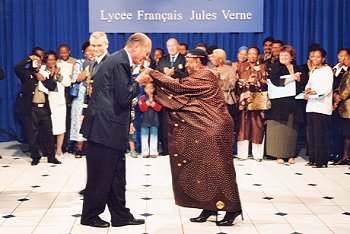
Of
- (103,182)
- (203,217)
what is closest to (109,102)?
(103,182)

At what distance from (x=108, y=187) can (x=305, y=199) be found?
237cm

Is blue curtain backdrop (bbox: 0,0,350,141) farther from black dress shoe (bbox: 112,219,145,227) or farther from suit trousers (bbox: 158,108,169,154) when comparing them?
black dress shoe (bbox: 112,219,145,227)

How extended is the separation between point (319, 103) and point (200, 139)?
142 inches

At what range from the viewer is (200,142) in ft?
17.7

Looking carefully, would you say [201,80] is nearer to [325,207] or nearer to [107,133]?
[107,133]

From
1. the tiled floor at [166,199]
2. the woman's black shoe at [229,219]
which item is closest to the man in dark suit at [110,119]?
the tiled floor at [166,199]

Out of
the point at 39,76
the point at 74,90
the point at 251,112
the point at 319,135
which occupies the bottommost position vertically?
the point at 319,135

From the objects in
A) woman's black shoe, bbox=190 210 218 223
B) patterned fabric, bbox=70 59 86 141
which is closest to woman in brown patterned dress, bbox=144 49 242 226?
woman's black shoe, bbox=190 210 218 223

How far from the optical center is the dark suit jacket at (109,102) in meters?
5.16

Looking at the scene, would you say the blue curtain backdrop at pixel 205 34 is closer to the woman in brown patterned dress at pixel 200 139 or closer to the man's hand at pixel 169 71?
the man's hand at pixel 169 71

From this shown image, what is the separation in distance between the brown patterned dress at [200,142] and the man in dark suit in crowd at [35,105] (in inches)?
145

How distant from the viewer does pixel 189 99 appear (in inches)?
215

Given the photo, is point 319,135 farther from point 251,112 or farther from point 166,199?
point 166,199

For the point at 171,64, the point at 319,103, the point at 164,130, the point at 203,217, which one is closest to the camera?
the point at 203,217
